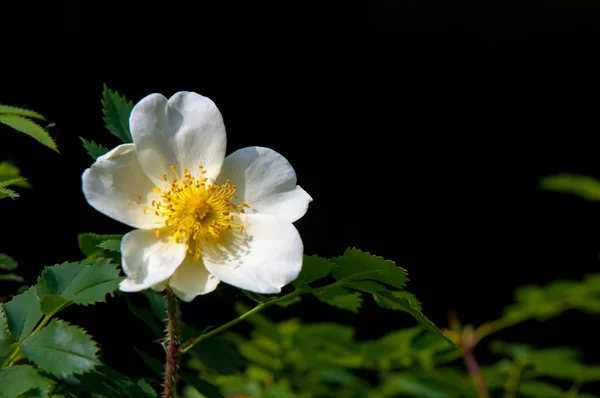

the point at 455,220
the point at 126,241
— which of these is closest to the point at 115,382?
the point at 126,241

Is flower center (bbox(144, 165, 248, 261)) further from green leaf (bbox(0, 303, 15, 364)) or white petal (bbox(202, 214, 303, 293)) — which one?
green leaf (bbox(0, 303, 15, 364))

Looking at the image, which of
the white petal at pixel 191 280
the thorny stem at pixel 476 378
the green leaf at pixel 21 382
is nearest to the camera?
the green leaf at pixel 21 382

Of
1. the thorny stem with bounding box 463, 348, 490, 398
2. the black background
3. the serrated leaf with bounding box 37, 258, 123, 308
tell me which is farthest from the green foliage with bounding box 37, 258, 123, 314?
the black background

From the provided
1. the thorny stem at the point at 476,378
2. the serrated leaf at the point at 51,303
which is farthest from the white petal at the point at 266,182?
the thorny stem at the point at 476,378

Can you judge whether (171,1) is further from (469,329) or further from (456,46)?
(469,329)

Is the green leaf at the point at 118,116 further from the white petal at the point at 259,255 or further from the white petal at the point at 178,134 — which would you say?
the white petal at the point at 259,255

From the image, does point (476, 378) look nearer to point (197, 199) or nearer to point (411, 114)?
point (197, 199)
